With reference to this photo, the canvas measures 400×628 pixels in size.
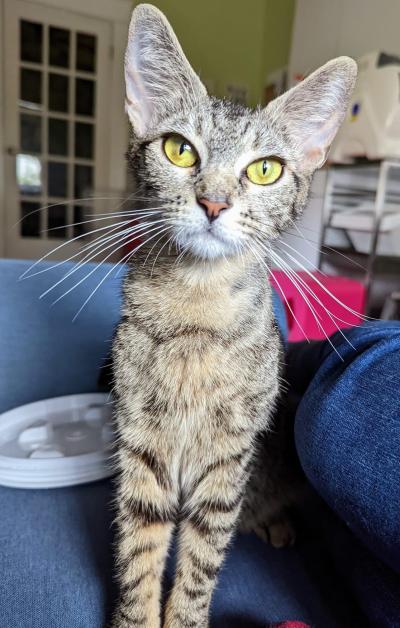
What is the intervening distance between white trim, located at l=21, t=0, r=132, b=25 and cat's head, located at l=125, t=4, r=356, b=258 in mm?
3356

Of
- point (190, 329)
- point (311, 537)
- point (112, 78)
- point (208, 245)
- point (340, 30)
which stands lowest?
point (311, 537)

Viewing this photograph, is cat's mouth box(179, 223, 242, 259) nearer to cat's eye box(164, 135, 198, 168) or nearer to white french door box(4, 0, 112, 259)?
cat's eye box(164, 135, 198, 168)

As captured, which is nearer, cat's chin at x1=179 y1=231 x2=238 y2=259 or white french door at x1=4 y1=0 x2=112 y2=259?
cat's chin at x1=179 y1=231 x2=238 y2=259

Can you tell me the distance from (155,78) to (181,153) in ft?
0.51

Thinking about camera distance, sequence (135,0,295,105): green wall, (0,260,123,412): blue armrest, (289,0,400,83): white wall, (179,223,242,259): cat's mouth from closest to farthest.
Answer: (179,223,242,259): cat's mouth < (0,260,123,412): blue armrest < (289,0,400,83): white wall < (135,0,295,105): green wall

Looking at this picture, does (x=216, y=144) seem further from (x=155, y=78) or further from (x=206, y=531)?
(x=206, y=531)

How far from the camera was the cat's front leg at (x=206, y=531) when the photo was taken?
0.71 m

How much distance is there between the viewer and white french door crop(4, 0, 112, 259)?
355cm

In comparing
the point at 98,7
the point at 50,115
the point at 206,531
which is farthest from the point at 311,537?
the point at 98,7

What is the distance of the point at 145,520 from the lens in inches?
29.2

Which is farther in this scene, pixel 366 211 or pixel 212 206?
pixel 366 211

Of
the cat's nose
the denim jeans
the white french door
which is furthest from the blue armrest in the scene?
the white french door

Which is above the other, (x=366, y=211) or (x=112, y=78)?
(x=112, y=78)

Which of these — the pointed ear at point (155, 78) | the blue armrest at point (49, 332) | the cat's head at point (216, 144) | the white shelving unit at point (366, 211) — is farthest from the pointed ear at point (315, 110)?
the white shelving unit at point (366, 211)
